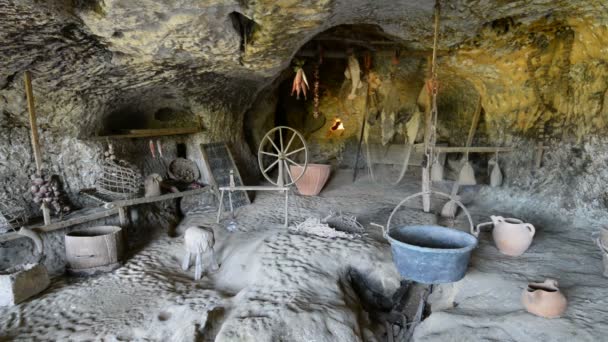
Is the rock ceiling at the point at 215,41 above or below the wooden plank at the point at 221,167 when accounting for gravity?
above

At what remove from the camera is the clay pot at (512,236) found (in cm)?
435

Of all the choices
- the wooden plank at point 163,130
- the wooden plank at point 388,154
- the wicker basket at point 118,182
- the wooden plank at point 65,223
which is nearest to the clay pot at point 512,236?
the wooden plank at point 388,154

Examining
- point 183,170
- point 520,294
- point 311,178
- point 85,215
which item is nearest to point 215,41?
point 85,215

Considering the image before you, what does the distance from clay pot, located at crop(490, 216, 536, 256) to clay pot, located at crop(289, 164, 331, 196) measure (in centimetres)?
349

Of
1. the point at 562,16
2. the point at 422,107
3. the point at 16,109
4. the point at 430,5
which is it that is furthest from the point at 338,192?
the point at 16,109

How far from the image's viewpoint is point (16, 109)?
15.0ft

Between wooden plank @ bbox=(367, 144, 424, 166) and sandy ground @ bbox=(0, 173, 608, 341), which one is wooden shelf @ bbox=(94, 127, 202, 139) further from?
wooden plank @ bbox=(367, 144, 424, 166)

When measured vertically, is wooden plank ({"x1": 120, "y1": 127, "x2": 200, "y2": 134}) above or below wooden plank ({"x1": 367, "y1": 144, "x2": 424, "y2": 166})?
above

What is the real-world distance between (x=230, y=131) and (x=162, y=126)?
1381 millimetres

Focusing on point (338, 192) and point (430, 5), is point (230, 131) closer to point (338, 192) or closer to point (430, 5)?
point (338, 192)

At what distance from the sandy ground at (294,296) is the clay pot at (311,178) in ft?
6.69

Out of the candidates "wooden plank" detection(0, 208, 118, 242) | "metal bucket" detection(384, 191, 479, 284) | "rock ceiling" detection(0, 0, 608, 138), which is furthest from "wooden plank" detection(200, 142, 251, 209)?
"metal bucket" detection(384, 191, 479, 284)

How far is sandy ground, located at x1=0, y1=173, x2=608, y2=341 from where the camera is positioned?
319 cm

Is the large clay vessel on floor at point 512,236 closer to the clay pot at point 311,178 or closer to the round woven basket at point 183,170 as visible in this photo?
the clay pot at point 311,178
